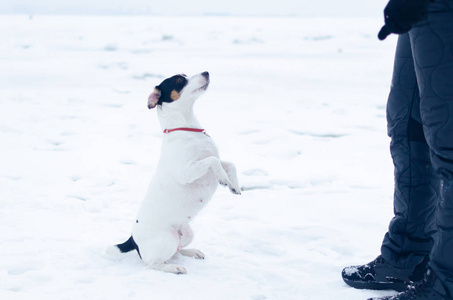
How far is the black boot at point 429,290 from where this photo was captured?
80.3 inches

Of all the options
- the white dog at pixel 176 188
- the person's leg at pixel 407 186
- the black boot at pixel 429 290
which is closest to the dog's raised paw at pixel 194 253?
the white dog at pixel 176 188

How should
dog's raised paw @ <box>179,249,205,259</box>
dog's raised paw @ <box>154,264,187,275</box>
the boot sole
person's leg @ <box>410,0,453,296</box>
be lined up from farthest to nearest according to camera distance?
1. dog's raised paw @ <box>179,249,205,259</box>
2. dog's raised paw @ <box>154,264,187,275</box>
3. the boot sole
4. person's leg @ <box>410,0,453,296</box>

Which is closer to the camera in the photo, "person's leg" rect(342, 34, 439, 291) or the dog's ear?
"person's leg" rect(342, 34, 439, 291)

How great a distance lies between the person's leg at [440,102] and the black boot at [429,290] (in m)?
0.03

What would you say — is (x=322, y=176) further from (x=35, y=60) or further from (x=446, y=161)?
(x=35, y=60)

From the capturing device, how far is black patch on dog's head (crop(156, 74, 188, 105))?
3199mm

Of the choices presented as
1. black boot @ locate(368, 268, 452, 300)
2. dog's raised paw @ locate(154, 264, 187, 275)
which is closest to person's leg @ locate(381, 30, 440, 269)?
black boot @ locate(368, 268, 452, 300)

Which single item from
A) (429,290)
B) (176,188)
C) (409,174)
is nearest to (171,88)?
(176,188)

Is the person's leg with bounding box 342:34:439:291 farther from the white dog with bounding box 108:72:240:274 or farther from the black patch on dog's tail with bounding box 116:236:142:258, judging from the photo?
the black patch on dog's tail with bounding box 116:236:142:258

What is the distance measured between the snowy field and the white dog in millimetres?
130

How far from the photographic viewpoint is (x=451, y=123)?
195 centimetres

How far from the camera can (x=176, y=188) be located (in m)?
2.98

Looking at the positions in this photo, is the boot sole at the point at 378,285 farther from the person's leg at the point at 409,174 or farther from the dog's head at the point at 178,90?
the dog's head at the point at 178,90

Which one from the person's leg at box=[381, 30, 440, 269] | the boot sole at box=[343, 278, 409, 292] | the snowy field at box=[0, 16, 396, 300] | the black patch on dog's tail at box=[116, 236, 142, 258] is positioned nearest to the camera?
the person's leg at box=[381, 30, 440, 269]
